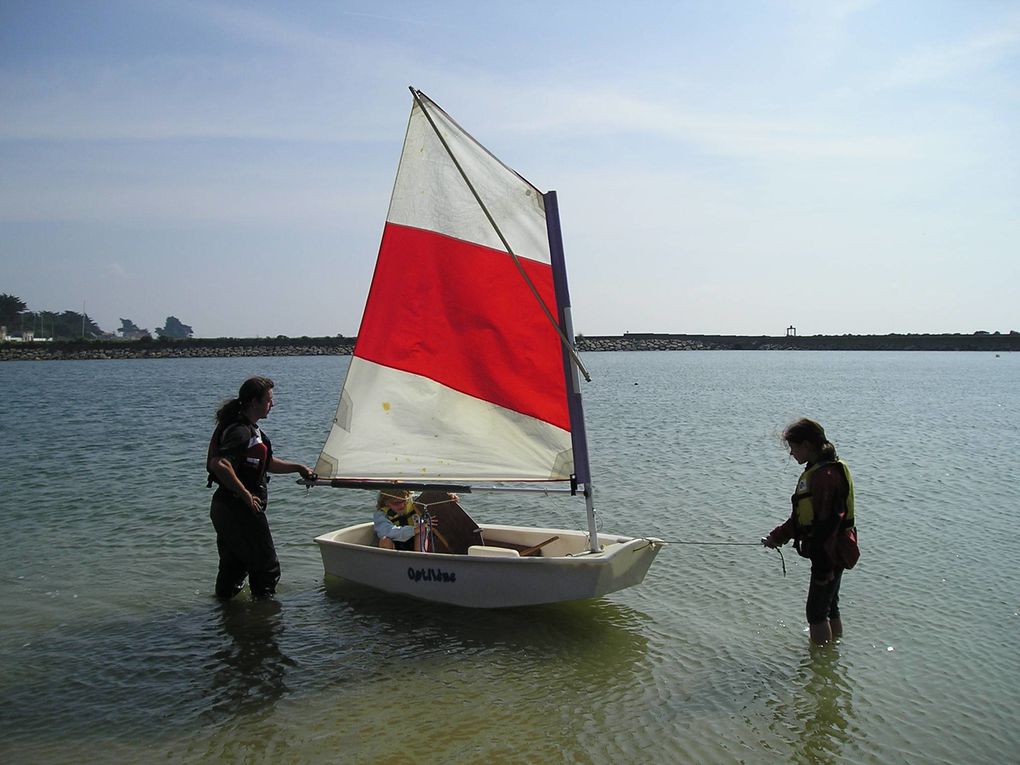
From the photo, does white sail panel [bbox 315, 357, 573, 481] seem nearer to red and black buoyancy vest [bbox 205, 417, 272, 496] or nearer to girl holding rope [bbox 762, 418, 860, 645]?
red and black buoyancy vest [bbox 205, 417, 272, 496]

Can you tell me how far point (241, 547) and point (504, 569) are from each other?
2470mm

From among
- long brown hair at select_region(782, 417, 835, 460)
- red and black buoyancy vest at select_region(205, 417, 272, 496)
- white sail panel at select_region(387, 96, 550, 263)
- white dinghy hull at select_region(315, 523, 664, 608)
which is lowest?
white dinghy hull at select_region(315, 523, 664, 608)

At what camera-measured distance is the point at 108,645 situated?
7.41m

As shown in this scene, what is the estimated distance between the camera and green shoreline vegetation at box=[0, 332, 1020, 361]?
110188mm

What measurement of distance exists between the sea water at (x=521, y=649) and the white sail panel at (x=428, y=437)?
150cm

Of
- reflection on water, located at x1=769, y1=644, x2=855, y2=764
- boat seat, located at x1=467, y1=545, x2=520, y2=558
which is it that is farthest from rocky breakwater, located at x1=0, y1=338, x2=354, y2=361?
reflection on water, located at x1=769, y1=644, x2=855, y2=764

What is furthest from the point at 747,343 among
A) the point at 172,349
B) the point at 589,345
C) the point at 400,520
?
the point at 400,520

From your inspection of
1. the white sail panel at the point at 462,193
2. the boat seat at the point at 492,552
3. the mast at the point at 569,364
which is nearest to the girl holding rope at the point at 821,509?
the mast at the point at 569,364

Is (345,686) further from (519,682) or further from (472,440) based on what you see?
(472,440)

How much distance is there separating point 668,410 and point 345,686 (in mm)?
27389

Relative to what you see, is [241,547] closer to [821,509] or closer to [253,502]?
[253,502]

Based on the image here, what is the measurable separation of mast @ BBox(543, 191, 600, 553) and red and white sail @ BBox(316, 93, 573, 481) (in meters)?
0.07

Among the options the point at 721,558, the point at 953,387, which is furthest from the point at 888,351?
the point at 721,558

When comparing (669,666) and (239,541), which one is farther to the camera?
(239,541)
